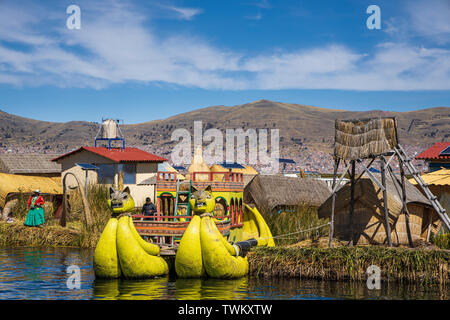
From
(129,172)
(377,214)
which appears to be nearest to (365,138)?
(377,214)

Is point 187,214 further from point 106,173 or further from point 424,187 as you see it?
point 106,173

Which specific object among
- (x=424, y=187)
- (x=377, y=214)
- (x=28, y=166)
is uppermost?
(x=28, y=166)

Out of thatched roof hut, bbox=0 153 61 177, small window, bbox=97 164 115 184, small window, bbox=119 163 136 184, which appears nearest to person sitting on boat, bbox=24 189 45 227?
small window, bbox=97 164 115 184

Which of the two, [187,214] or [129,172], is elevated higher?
[129,172]

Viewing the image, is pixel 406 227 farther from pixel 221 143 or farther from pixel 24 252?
pixel 221 143

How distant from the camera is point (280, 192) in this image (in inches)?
1210

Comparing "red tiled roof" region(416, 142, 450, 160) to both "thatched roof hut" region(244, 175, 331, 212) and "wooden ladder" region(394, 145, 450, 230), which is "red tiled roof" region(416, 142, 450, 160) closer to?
"thatched roof hut" region(244, 175, 331, 212)

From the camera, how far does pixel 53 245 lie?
77.0 ft

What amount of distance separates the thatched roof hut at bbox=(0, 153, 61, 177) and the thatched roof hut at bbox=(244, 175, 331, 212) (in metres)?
19.8

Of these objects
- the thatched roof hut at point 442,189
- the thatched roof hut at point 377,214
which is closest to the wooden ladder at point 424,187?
the thatched roof hut at point 377,214

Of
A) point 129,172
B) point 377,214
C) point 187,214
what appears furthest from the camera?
point 129,172

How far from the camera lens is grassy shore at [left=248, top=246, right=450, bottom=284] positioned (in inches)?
577

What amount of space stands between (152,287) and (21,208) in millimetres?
15198

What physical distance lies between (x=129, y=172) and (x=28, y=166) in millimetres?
9777
